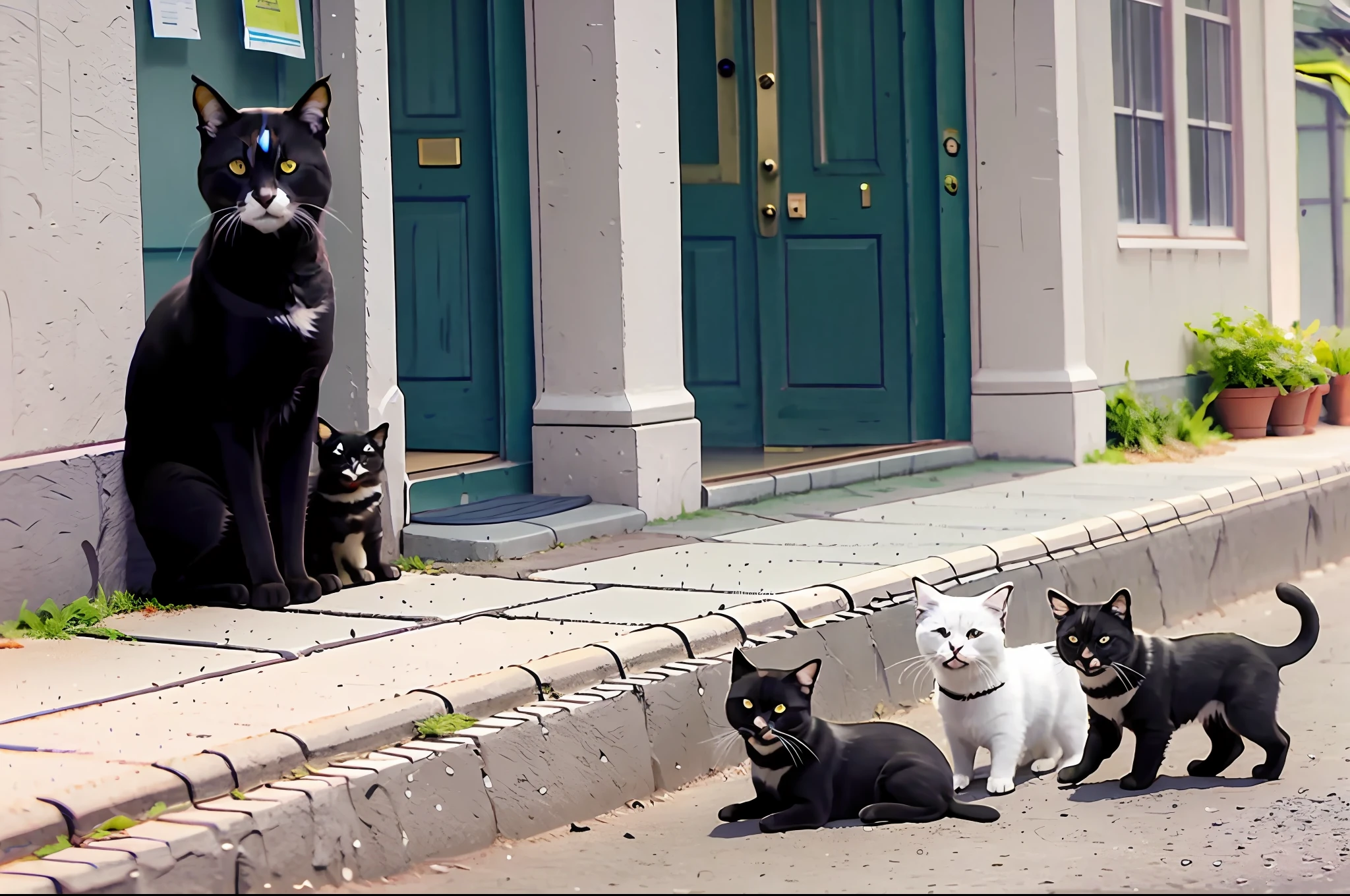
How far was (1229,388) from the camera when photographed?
358 inches

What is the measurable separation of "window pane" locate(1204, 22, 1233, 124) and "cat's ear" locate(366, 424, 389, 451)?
6.71 meters

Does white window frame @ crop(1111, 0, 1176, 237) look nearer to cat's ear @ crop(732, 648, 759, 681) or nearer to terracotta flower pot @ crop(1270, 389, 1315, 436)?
terracotta flower pot @ crop(1270, 389, 1315, 436)

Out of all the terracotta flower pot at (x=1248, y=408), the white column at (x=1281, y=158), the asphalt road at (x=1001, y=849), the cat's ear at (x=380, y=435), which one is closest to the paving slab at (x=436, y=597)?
the cat's ear at (x=380, y=435)

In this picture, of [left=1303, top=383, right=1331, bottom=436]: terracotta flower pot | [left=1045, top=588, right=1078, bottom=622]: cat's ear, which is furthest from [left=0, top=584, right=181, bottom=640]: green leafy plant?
[left=1303, top=383, right=1331, bottom=436]: terracotta flower pot

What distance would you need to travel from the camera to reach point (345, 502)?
4.64 meters

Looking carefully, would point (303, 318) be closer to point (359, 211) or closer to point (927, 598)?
point (359, 211)

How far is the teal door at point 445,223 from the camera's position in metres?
6.14

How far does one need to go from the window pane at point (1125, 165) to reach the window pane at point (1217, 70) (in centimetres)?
112

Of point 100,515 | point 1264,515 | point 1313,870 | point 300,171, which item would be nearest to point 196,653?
point 100,515

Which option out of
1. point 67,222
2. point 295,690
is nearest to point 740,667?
point 295,690

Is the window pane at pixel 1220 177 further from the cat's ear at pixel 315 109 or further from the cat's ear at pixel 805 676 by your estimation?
the cat's ear at pixel 805 676

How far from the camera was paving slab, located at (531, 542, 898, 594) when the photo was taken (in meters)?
4.53

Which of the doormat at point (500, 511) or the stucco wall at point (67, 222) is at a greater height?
the stucco wall at point (67, 222)

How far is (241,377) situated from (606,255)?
6.26ft
